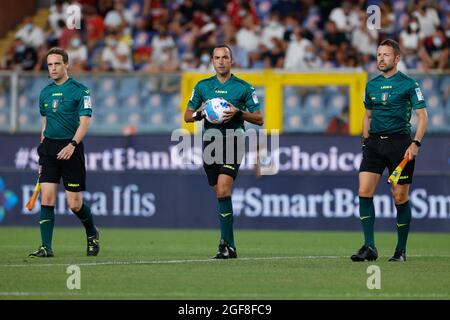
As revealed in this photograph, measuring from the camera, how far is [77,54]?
24031 mm

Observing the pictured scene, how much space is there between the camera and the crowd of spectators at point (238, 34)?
75.0 ft

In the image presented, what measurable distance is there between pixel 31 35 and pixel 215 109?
13.6 m

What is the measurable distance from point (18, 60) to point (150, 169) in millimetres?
5004

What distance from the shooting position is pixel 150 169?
21.2 m

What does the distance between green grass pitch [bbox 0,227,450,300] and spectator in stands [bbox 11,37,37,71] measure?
7536 millimetres

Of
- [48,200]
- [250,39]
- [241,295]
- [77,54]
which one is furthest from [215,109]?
[77,54]

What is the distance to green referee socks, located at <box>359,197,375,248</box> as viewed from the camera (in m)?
12.6

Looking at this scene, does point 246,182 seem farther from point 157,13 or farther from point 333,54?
point 157,13

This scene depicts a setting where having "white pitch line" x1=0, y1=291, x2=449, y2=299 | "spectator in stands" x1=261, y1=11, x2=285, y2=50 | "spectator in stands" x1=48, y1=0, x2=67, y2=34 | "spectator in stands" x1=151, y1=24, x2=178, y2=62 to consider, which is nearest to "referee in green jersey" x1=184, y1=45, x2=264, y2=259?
"white pitch line" x1=0, y1=291, x2=449, y2=299

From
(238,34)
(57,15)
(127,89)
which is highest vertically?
(57,15)

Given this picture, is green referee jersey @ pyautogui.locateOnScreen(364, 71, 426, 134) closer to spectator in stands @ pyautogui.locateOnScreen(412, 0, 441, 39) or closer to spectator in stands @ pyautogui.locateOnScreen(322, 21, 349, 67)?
spectator in stands @ pyautogui.locateOnScreen(322, 21, 349, 67)

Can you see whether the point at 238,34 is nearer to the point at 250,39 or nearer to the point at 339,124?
the point at 250,39

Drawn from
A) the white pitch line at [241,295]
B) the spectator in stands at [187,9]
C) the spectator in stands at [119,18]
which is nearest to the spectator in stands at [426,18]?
the spectator in stands at [187,9]

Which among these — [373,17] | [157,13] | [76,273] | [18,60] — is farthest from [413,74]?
[76,273]
